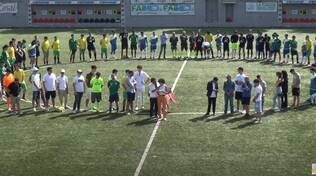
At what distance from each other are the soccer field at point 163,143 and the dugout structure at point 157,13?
37.0 meters

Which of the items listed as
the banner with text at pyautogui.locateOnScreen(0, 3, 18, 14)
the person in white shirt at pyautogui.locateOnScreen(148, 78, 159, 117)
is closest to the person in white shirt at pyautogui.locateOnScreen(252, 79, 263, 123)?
the person in white shirt at pyautogui.locateOnScreen(148, 78, 159, 117)

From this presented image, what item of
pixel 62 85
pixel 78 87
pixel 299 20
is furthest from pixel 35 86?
pixel 299 20

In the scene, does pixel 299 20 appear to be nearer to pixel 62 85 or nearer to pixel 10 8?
pixel 10 8

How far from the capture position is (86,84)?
23859 mm

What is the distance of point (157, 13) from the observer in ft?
206

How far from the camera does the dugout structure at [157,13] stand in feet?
203

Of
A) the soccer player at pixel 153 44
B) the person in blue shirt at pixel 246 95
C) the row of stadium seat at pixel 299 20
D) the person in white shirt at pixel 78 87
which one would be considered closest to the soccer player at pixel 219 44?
the soccer player at pixel 153 44

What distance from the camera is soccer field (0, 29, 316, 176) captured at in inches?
642

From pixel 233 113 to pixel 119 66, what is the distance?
12.9m

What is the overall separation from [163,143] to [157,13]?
148ft

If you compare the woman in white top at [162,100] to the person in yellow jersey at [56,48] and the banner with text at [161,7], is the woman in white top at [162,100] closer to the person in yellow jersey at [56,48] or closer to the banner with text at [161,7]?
the person in yellow jersey at [56,48]

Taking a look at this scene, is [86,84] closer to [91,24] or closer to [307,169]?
[307,169]

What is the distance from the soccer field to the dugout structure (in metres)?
37.0

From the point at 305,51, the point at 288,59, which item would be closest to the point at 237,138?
the point at 305,51
